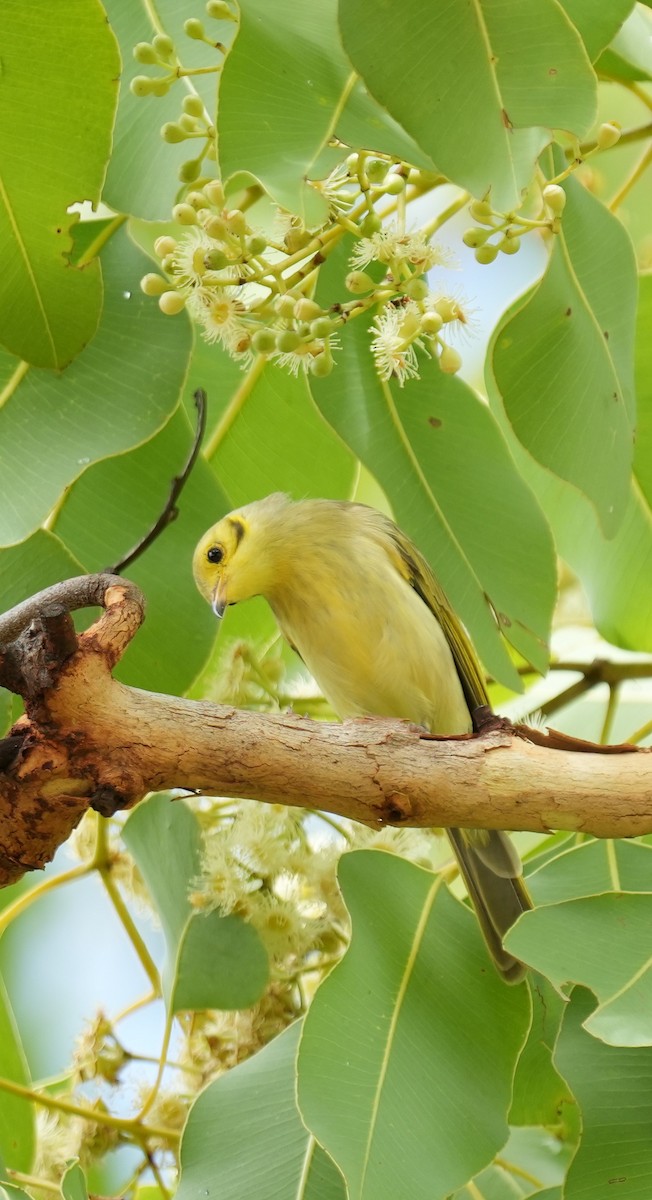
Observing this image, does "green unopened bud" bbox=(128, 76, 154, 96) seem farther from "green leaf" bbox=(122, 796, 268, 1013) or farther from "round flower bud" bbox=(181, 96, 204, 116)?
"green leaf" bbox=(122, 796, 268, 1013)

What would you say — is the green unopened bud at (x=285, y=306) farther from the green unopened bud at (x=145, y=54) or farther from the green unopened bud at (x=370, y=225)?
the green unopened bud at (x=145, y=54)

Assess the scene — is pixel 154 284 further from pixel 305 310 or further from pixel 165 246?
pixel 305 310

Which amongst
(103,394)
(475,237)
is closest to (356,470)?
(103,394)

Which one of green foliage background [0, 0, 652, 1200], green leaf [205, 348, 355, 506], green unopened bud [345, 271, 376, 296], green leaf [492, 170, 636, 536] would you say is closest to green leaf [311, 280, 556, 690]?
green foliage background [0, 0, 652, 1200]

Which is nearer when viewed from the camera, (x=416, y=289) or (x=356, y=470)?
(x=416, y=289)

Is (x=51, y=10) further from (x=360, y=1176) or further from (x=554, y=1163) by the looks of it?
(x=554, y=1163)

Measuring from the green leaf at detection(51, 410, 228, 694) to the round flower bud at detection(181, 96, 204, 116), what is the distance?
66cm

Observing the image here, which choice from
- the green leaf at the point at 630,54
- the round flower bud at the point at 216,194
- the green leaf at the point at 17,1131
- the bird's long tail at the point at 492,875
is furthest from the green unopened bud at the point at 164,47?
the green leaf at the point at 17,1131

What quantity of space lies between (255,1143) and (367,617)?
49.0 inches

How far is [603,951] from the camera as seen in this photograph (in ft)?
6.86

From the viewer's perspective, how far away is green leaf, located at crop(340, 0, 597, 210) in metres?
1.86

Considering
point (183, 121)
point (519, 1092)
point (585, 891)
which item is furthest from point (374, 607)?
point (183, 121)

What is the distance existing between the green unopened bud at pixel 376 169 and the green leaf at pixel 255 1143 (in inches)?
60.4

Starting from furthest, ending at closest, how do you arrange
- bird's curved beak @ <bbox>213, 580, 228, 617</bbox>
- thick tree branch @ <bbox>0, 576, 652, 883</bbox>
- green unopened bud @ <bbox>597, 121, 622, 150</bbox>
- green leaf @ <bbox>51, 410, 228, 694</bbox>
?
bird's curved beak @ <bbox>213, 580, 228, 617</bbox>, green leaf @ <bbox>51, 410, 228, 694</bbox>, green unopened bud @ <bbox>597, 121, 622, 150</bbox>, thick tree branch @ <bbox>0, 576, 652, 883</bbox>
